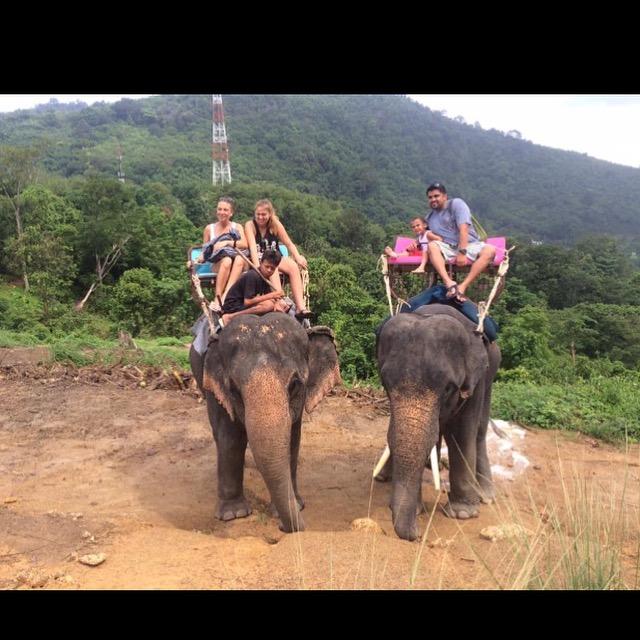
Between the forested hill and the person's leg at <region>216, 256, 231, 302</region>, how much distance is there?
204ft

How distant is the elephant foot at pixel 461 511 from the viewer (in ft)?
19.0

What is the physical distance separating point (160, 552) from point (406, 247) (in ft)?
13.1

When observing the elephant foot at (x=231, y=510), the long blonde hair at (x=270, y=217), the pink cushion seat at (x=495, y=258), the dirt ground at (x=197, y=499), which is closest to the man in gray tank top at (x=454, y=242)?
the pink cushion seat at (x=495, y=258)

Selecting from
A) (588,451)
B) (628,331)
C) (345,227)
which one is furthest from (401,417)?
(345,227)

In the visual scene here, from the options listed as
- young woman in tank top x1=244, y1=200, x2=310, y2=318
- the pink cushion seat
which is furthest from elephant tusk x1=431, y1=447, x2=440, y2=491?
the pink cushion seat

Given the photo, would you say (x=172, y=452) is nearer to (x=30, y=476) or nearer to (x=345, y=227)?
(x=30, y=476)

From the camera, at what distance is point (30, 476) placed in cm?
697

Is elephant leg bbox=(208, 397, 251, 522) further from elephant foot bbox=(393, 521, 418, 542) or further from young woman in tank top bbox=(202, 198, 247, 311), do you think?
elephant foot bbox=(393, 521, 418, 542)

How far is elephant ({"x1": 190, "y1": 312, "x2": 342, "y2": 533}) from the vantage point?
4.83 metres

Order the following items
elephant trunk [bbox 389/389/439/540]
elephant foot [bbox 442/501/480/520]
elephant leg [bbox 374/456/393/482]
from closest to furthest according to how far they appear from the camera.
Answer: elephant trunk [bbox 389/389/439/540] < elephant foot [bbox 442/501/480/520] < elephant leg [bbox 374/456/393/482]

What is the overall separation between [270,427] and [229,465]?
124 centimetres

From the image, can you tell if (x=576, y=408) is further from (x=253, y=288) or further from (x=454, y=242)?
(x=253, y=288)

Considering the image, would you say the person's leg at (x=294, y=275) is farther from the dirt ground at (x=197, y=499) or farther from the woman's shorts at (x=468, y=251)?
the dirt ground at (x=197, y=499)

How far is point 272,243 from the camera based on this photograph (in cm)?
657
